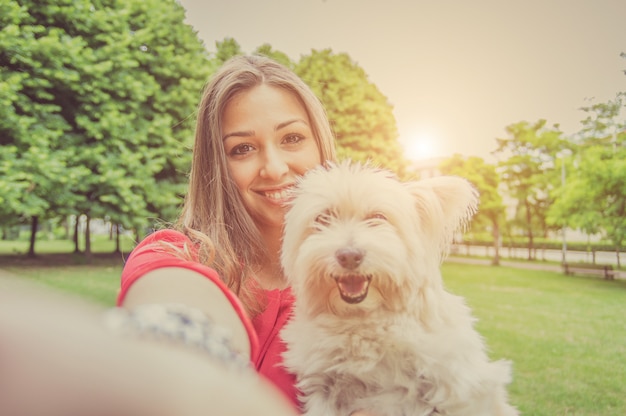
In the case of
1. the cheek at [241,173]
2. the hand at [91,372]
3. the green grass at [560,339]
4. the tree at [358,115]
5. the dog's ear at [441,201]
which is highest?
the tree at [358,115]

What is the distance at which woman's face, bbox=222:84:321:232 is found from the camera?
1881 mm

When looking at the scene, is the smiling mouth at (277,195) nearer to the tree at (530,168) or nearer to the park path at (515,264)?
the park path at (515,264)

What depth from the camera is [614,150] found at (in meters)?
2.66

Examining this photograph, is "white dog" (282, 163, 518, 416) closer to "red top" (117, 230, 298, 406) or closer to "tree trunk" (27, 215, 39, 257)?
"red top" (117, 230, 298, 406)

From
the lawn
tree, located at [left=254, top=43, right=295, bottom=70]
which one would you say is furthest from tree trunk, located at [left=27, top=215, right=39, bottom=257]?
the lawn

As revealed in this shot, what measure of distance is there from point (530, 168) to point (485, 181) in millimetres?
319

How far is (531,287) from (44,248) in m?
9.34

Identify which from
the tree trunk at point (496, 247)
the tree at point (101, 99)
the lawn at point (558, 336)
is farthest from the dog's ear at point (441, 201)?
the tree trunk at point (496, 247)

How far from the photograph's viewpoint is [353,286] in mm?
1549

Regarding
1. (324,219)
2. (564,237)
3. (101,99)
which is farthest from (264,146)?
(101,99)

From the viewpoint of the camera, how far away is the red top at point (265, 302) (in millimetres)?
1071

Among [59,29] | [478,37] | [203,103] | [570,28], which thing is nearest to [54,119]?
[59,29]

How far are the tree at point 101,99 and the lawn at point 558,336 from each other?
2.53 meters

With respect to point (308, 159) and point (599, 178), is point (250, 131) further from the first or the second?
point (599, 178)
